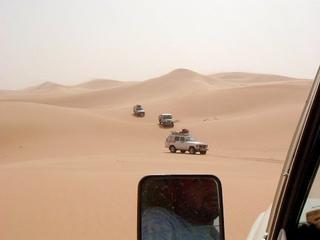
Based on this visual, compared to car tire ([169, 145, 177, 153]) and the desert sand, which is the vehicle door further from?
car tire ([169, 145, 177, 153])

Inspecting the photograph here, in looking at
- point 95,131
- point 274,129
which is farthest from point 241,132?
point 95,131

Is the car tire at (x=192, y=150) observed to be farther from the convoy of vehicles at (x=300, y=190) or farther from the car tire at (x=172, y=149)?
the convoy of vehicles at (x=300, y=190)

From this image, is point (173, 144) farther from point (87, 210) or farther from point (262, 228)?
point (262, 228)

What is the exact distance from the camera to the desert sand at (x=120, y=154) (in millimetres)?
11641

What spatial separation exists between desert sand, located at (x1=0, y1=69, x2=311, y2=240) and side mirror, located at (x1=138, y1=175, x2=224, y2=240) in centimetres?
821

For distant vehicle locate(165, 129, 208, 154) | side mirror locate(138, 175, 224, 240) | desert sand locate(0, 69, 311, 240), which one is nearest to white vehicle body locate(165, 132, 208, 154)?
distant vehicle locate(165, 129, 208, 154)

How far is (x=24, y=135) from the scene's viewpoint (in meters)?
48.6

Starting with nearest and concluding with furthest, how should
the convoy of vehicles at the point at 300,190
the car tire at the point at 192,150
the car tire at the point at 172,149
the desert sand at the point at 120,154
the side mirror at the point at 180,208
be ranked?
the convoy of vehicles at the point at 300,190
the side mirror at the point at 180,208
the desert sand at the point at 120,154
the car tire at the point at 192,150
the car tire at the point at 172,149

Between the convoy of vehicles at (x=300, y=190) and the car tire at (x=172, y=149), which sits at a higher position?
the convoy of vehicles at (x=300, y=190)

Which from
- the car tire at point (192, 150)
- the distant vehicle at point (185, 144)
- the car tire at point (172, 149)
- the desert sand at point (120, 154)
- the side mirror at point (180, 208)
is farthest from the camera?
the car tire at point (172, 149)

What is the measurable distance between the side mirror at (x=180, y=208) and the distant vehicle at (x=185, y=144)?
1315 inches

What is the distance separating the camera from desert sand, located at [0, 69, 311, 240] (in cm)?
1164

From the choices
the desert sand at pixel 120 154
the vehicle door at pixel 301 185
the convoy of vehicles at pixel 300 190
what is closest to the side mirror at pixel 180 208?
the convoy of vehicles at pixel 300 190

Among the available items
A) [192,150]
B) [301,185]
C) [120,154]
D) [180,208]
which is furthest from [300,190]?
[192,150]
